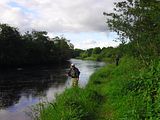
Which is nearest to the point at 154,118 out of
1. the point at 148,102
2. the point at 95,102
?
the point at 148,102

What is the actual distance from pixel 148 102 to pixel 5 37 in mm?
79310

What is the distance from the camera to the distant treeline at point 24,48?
8700cm

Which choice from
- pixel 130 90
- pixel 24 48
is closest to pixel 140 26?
pixel 130 90

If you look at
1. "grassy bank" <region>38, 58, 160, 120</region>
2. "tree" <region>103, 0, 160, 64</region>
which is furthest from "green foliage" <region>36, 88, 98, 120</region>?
"tree" <region>103, 0, 160, 64</region>

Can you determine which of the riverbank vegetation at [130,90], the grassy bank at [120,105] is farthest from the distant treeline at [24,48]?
the grassy bank at [120,105]

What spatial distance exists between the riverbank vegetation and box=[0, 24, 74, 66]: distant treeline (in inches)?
2243

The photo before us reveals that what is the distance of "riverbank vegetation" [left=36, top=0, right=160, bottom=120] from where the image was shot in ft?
37.9

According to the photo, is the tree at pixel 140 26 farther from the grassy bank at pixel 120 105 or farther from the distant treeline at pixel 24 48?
the distant treeline at pixel 24 48

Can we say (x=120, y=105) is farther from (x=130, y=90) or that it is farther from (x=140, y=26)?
(x=140, y=26)

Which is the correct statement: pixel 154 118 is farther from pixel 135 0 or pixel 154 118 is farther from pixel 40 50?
pixel 40 50

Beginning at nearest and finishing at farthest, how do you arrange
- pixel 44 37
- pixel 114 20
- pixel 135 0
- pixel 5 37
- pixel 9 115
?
pixel 9 115 < pixel 135 0 < pixel 114 20 < pixel 5 37 < pixel 44 37

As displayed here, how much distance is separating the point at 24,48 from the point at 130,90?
86.4m

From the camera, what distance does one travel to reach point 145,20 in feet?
82.8

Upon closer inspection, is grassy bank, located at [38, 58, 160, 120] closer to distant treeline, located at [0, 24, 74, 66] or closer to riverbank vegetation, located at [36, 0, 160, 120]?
riverbank vegetation, located at [36, 0, 160, 120]
